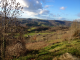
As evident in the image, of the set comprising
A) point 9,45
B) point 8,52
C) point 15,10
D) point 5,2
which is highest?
point 5,2

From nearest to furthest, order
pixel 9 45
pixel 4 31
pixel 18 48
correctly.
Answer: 1. pixel 4 31
2. pixel 9 45
3. pixel 18 48

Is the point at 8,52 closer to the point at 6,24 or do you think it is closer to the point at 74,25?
the point at 6,24

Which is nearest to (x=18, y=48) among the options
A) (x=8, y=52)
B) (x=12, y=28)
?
(x=8, y=52)

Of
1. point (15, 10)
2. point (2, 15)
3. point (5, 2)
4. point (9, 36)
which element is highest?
point (5, 2)

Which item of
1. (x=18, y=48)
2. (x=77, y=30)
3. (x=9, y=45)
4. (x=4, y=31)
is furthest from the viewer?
(x=77, y=30)

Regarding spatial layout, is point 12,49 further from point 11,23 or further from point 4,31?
point 11,23

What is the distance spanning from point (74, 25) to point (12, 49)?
2789 centimetres

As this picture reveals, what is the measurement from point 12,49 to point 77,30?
27.7 meters

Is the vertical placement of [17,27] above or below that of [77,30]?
above

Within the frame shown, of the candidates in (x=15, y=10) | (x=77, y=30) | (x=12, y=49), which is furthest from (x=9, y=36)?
(x=77, y=30)

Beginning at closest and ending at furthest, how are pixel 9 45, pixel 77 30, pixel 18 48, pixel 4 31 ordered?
pixel 4 31 → pixel 9 45 → pixel 18 48 → pixel 77 30

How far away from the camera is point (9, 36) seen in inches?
314

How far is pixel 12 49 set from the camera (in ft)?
28.6

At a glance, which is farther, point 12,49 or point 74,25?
point 74,25
